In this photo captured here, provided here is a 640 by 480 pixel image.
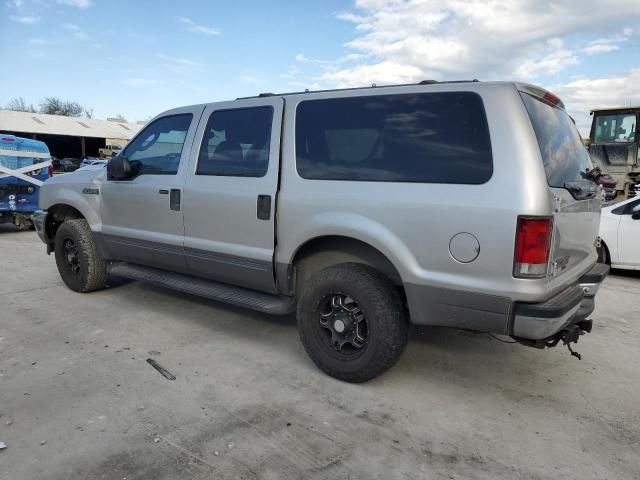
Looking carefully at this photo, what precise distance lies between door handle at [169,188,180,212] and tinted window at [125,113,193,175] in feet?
0.62

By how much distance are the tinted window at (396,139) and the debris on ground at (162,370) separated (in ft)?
5.67

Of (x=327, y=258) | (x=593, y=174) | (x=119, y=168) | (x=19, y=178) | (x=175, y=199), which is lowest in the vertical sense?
(x=327, y=258)

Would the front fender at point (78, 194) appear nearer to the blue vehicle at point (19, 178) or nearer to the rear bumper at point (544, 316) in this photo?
the rear bumper at point (544, 316)

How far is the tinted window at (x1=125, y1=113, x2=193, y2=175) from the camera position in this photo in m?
4.48

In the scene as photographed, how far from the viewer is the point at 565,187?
300 cm

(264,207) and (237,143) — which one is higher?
(237,143)

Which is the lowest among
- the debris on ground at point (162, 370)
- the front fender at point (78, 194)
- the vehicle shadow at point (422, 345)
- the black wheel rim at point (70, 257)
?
the debris on ground at point (162, 370)

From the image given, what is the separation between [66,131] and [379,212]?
38.1 metres

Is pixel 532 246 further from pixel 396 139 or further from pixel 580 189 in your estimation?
pixel 396 139

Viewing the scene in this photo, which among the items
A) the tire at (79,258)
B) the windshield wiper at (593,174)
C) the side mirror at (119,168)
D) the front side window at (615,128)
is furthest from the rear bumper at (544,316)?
the front side window at (615,128)

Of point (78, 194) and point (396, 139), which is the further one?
point (78, 194)

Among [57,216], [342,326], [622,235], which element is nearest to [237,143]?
[342,326]

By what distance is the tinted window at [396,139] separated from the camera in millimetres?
2900

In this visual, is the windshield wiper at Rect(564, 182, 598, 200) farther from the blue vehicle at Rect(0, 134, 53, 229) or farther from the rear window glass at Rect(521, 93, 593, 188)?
the blue vehicle at Rect(0, 134, 53, 229)
